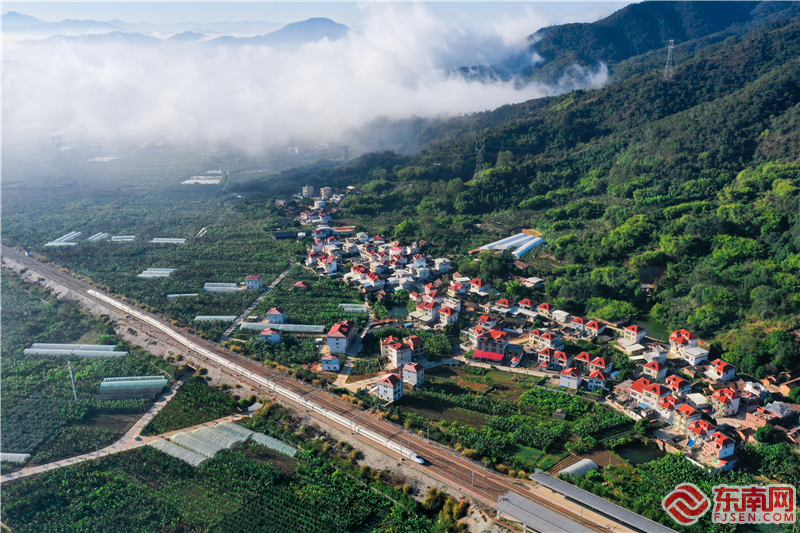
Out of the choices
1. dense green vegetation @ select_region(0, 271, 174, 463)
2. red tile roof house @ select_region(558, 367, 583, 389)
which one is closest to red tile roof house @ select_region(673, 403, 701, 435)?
red tile roof house @ select_region(558, 367, 583, 389)

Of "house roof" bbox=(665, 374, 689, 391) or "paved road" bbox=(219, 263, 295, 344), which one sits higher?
"paved road" bbox=(219, 263, 295, 344)

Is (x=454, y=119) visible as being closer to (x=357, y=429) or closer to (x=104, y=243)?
(x=104, y=243)

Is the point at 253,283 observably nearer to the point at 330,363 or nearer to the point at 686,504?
the point at 330,363

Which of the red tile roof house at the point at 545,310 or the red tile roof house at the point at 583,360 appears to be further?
the red tile roof house at the point at 545,310

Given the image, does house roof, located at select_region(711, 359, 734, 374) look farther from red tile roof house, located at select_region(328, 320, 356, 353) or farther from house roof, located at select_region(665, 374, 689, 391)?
red tile roof house, located at select_region(328, 320, 356, 353)

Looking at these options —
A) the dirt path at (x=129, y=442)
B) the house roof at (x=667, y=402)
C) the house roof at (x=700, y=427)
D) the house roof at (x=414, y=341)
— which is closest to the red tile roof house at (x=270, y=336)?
the dirt path at (x=129, y=442)

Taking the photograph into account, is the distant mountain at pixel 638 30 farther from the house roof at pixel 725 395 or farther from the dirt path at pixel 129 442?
the dirt path at pixel 129 442
